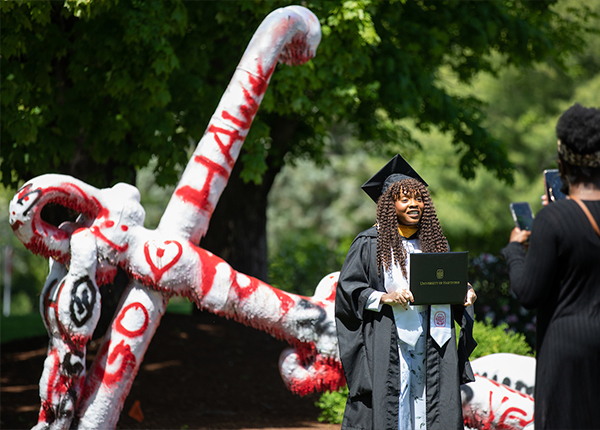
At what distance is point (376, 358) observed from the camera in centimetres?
366

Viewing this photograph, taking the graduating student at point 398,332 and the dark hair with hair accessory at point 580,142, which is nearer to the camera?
the dark hair with hair accessory at point 580,142

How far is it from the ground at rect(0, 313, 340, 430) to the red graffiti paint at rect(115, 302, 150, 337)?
1589 millimetres

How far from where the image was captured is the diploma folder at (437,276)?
3.53 metres

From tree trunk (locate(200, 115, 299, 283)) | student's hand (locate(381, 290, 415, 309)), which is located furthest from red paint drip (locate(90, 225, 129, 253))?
tree trunk (locate(200, 115, 299, 283))

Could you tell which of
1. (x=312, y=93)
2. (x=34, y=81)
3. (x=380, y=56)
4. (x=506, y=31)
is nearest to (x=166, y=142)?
(x=34, y=81)

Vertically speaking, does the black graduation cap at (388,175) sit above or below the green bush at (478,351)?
above

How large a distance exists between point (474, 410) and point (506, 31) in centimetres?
705

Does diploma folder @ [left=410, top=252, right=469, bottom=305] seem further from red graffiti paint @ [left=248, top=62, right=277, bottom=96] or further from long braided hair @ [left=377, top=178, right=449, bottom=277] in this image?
red graffiti paint @ [left=248, top=62, right=277, bottom=96]

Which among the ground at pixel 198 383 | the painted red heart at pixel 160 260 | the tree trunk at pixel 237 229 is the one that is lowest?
the ground at pixel 198 383

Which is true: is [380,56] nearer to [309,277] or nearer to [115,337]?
[309,277]

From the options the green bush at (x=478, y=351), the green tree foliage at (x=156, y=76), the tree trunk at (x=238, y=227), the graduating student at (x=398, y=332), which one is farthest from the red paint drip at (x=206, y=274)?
the tree trunk at (x=238, y=227)

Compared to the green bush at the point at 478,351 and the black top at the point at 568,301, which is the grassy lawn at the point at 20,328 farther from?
the black top at the point at 568,301

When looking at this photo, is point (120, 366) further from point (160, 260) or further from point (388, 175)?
point (388, 175)

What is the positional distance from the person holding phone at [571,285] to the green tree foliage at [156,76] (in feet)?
13.8
